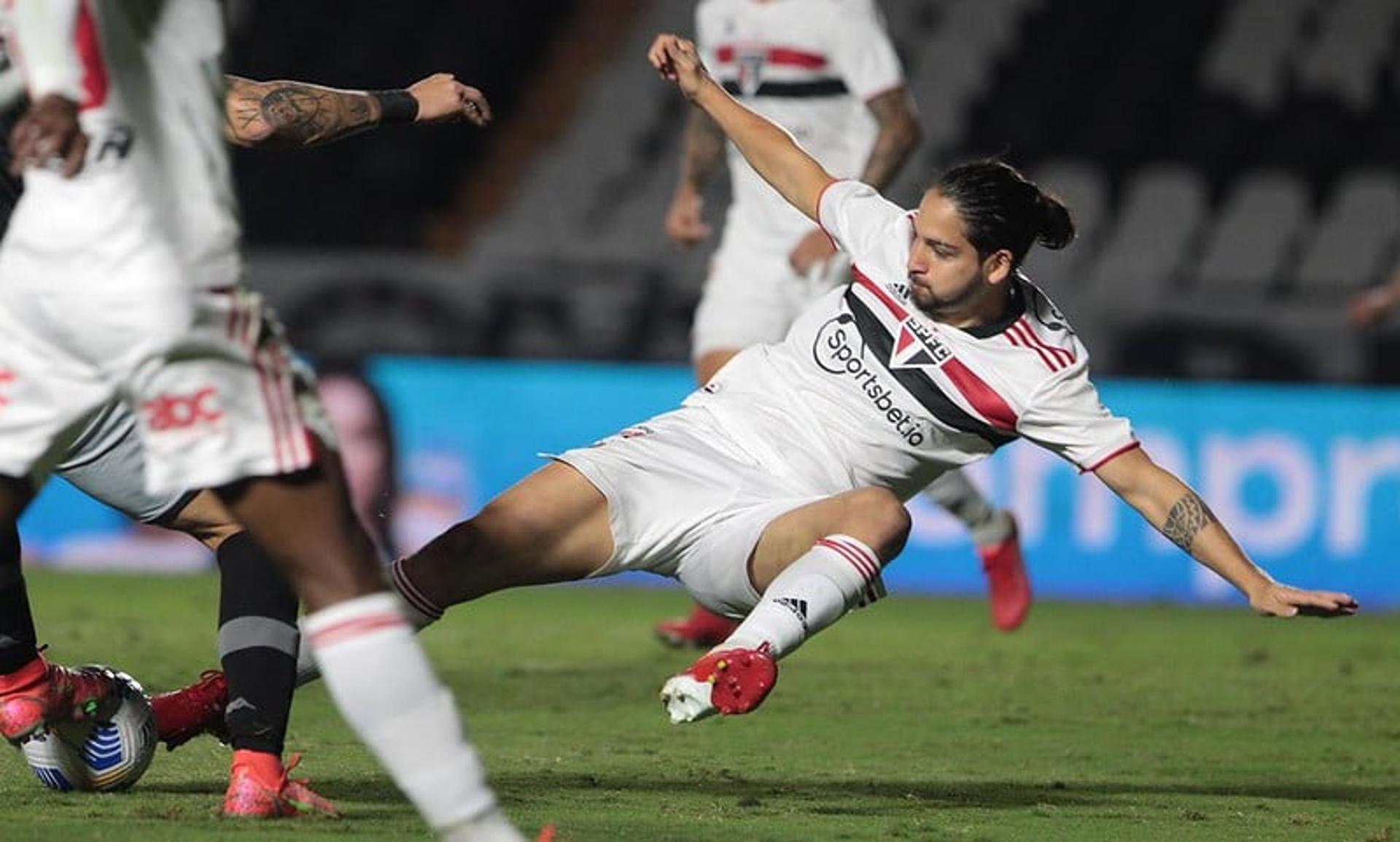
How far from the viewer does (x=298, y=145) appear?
206 inches

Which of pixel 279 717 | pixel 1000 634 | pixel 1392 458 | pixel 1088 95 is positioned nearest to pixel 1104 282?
pixel 1088 95

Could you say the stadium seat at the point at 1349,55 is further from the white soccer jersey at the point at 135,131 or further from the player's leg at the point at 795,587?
the white soccer jersey at the point at 135,131

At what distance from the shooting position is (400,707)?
391cm

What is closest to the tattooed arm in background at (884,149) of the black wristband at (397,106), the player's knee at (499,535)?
the player's knee at (499,535)

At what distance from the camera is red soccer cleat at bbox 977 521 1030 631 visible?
9438mm

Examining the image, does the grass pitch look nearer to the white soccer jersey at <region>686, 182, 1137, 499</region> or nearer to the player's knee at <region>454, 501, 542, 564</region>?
the player's knee at <region>454, 501, 542, 564</region>

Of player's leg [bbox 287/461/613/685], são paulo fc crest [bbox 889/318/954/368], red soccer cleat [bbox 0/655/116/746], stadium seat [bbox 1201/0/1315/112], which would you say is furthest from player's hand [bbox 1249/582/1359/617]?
stadium seat [bbox 1201/0/1315/112]

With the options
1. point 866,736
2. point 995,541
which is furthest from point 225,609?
point 995,541

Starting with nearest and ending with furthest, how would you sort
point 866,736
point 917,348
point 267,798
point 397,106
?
1. point 267,798
2. point 397,106
3. point 917,348
4. point 866,736

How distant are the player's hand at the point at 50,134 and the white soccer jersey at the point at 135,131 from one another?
4 cm

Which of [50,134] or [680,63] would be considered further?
[680,63]

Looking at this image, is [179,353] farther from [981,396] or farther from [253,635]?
[981,396]

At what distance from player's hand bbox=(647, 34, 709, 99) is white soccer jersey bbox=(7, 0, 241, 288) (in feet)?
6.19

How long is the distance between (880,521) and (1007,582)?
4.12m
